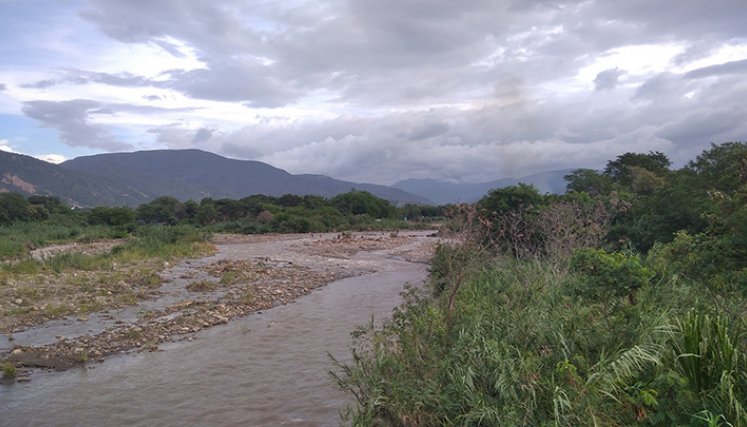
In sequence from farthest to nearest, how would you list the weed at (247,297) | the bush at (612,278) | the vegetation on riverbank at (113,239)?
the weed at (247,297) < the vegetation on riverbank at (113,239) < the bush at (612,278)

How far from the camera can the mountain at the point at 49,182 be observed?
4761 inches

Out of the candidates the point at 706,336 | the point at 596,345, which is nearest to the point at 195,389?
the point at 596,345

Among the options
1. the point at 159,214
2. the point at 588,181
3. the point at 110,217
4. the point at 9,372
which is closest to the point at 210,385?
the point at 9,372

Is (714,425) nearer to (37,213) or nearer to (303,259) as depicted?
(303,259)

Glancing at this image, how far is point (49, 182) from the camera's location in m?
129

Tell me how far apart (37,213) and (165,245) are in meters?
28.9

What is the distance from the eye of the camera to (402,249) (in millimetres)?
35406

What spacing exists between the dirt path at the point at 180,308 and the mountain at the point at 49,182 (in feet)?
384

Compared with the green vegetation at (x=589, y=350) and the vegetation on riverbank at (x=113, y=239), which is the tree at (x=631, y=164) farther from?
the green vegetation at (x=589, y=350)

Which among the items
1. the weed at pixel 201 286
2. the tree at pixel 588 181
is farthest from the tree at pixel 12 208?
the tree at pixel 588 181

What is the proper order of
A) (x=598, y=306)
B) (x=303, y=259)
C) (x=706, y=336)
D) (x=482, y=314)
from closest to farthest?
(x=706, y=336), (x=598, y=306), (x=482, y=314), (x=303, y=259)

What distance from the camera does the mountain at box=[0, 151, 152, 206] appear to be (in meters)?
121

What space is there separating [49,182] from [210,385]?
470ft

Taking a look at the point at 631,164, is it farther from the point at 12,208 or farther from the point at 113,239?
the point at 12,208
